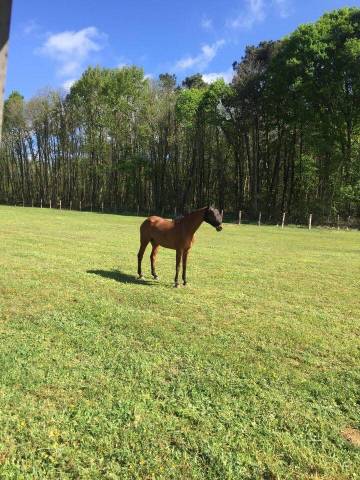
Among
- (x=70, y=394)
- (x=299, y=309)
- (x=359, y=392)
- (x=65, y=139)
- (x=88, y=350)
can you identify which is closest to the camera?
(x=70, y=394)

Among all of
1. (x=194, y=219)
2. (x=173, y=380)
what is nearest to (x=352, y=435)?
(x=173, y=380)

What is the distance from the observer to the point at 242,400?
3729mm

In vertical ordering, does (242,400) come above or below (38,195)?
below

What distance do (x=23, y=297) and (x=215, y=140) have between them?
37.0 meters

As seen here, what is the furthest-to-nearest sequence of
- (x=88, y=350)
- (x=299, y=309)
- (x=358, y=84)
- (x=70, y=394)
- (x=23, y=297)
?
(x=358, y=84), (x=299, y=309), (x=23, y=297), (x=88, y=350), (x=70, y=394)

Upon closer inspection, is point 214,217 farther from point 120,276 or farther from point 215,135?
point 215,135

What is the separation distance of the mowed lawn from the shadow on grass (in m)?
0.10

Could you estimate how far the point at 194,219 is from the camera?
7.58 metres

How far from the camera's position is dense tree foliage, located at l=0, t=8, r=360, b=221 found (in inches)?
1188

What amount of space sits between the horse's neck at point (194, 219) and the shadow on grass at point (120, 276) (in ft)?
4.33

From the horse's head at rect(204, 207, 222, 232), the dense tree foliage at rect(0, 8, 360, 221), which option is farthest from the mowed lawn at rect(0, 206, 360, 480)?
the dense tree foliage at rect(0, 8, 360, 221)

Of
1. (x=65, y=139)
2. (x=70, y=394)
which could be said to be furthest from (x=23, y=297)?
(x=65, y=139)

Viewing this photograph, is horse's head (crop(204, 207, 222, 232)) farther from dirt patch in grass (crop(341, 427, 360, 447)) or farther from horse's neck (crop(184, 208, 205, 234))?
dirt patch in grass (crop(341, 427, 360, 447))

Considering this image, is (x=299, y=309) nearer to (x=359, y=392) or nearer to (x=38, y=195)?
(x=359, y=392)
